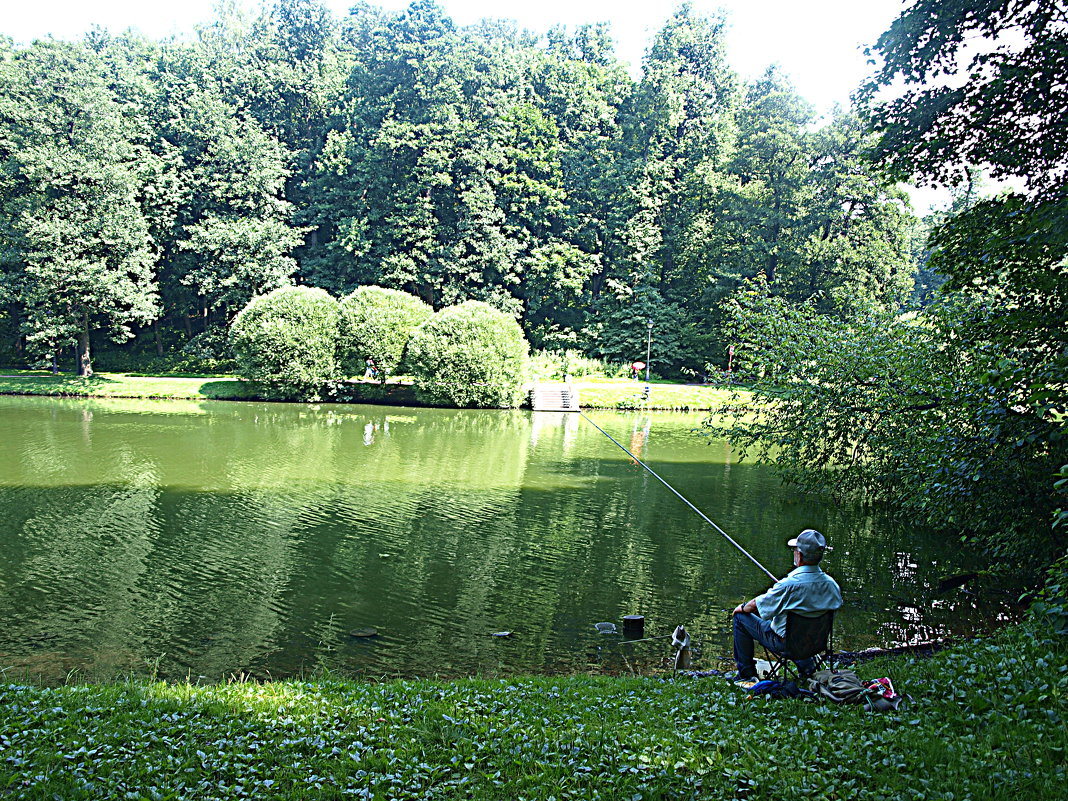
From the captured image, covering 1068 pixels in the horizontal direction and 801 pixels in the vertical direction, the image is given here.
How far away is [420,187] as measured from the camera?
45719 millimetres

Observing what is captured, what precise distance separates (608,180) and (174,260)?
27546mm

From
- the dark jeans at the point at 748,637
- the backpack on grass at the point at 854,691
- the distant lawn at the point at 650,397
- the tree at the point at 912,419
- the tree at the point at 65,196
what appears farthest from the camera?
the tree at the point at 65,196

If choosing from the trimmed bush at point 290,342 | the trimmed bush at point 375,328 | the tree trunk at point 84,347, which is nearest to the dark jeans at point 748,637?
the trimmed bush at point 375,328

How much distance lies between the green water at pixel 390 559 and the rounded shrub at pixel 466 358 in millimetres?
11669

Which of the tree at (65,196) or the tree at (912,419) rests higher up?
the tree at (65,196)

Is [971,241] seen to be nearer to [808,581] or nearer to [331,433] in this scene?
[808,581]

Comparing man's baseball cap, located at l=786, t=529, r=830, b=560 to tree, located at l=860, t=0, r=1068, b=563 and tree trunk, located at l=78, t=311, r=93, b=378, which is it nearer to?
tree, located at l=860, t=0, r=1068, b=563

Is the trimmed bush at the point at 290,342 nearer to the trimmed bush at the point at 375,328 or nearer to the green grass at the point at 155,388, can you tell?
the trimmed bush at the point at 375,328

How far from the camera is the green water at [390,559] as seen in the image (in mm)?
8320

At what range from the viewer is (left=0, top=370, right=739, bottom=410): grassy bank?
3503 cm

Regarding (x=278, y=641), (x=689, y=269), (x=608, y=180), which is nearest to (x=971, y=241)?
(x=278, y=641)

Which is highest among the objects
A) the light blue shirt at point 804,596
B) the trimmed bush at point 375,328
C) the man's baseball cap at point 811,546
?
the trimmed bush at point 375,328

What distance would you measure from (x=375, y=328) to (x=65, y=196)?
17532 millimetres

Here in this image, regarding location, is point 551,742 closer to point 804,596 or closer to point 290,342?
point 804,596
